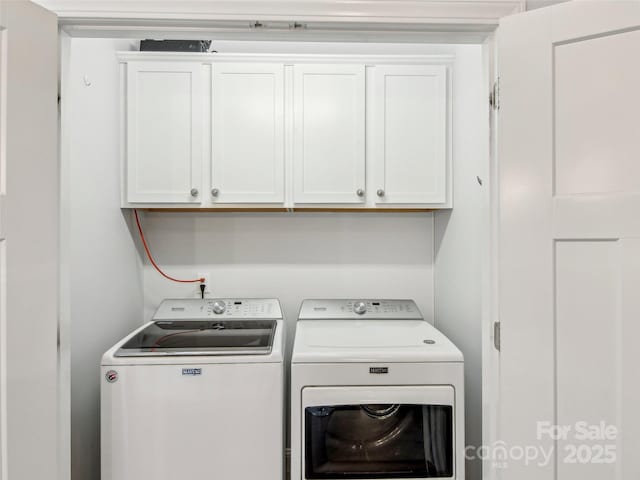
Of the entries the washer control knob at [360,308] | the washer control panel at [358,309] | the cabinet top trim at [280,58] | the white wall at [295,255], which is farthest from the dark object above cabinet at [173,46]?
the washer control knob at [360,308]

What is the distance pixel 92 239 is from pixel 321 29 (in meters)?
1.30

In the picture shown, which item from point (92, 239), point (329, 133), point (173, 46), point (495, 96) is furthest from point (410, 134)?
point (92, 239)

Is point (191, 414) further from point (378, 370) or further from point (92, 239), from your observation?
point (92, 239)

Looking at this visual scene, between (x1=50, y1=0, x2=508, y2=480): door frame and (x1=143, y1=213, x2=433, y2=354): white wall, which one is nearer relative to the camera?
(x1=50, y1=0, x2=508, y2=480): door frame

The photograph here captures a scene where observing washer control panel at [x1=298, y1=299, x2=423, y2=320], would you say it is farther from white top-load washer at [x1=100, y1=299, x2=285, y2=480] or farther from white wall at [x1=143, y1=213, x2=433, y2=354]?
white top-load washer at [x1=100, y1=299, x2=285, y2=480]

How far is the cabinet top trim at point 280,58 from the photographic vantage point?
6.23ft

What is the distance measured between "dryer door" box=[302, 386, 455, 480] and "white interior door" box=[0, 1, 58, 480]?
0.86m

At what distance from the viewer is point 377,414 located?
150 cm

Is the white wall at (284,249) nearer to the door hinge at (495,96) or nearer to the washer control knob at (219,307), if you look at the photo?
the washer control knob at (219,307)

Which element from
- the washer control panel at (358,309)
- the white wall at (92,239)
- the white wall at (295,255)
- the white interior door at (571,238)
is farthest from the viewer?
the white wall at (295,255)

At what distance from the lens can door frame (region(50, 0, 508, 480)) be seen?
3.43 feet

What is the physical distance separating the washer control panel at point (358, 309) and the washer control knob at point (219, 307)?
1.35 feet

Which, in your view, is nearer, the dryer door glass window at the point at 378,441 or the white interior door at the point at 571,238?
the white interior door at the point at 571,238

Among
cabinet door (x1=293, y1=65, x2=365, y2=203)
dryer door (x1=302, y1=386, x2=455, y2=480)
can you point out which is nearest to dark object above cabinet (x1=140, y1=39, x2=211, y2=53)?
cabinet door (x1=293, y1=65, x2=365, y2=203)
